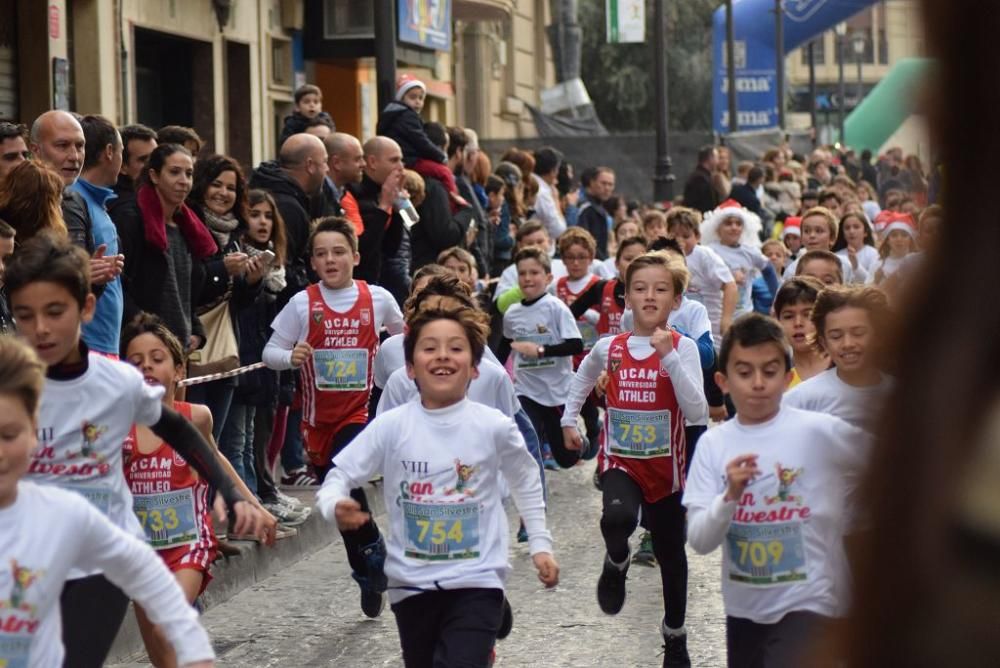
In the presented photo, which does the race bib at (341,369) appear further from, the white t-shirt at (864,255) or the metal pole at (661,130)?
the metal pole at (661,130)

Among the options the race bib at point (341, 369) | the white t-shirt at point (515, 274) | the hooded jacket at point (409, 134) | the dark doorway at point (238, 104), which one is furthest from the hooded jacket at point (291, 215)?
the dark doorway at point (238, 104)

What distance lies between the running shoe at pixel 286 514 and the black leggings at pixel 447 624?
4041 mm

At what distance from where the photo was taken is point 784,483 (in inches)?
208

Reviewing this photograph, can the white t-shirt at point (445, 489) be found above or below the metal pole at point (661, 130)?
below

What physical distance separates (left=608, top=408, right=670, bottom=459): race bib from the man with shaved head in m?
3.61

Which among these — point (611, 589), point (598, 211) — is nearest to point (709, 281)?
point (598, 211)

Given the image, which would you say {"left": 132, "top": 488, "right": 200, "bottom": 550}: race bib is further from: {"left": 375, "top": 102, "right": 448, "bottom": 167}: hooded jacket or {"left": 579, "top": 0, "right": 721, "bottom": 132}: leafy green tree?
{"left": 579, "top": 0, "right": 721, "bottom": 132}: leafy green tree

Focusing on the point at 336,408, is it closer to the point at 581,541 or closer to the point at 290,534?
the point at 290,534

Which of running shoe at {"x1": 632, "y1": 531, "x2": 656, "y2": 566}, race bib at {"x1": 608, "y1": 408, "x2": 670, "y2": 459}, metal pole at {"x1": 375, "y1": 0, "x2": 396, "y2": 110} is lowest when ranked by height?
running shoe at {"x1": 632, "y1": 531, "x2": 656, "y2": 566}

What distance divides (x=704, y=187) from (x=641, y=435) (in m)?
12.6

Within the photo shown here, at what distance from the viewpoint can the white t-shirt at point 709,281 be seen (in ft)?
42.6

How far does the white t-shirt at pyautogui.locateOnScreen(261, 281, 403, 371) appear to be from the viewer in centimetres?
887

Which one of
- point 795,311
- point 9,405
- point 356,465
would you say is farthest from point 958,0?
point 795,311

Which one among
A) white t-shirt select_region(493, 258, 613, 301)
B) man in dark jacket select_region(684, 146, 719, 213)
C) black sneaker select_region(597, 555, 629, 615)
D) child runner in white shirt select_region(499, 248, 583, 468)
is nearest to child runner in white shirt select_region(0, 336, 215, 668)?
black sneaker select_region(597, 555, 629, 615)
